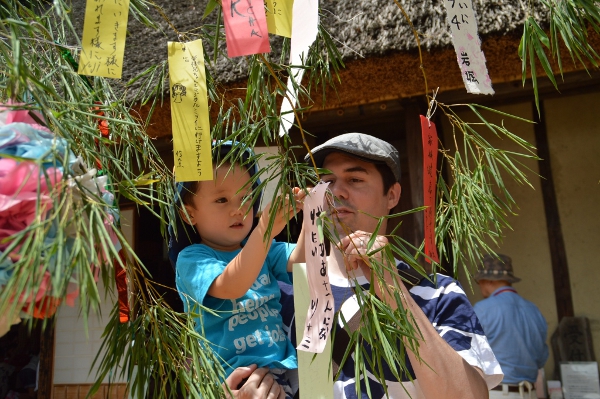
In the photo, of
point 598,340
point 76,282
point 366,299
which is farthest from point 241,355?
point 598,340

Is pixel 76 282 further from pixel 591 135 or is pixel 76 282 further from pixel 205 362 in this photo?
pixel 591 135

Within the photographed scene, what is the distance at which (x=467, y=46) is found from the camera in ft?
3.57

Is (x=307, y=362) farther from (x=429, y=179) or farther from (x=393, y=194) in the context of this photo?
(x=393, y=194)

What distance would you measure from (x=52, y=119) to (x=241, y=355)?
0.64 meters

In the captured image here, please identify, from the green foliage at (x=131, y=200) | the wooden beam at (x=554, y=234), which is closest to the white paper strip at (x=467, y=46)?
the green foliage at (x=131, y=200)

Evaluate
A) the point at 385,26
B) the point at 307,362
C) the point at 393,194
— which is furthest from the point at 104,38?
the point at 385,26

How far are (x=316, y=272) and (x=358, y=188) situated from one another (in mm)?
506

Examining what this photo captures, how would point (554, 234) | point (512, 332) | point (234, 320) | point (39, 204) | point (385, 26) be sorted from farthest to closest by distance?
1. point (554, 234)
2. point (512, 332)
3. point (385, 26)
4. point (234, 320)
5. point (39, 204)

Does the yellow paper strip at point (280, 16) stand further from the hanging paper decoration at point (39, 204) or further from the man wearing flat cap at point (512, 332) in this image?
the man wearing flat cap at point (512, 332)

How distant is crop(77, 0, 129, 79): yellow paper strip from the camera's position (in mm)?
850

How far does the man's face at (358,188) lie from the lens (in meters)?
1.30

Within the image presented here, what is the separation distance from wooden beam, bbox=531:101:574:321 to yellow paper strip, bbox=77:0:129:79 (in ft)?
9.43

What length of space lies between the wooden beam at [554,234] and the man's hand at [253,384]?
8.58ft

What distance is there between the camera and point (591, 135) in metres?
3.31
